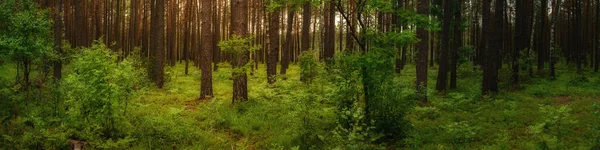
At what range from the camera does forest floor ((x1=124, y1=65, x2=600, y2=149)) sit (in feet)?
26.4

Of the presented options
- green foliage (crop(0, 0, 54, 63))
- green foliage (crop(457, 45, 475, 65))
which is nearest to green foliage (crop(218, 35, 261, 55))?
green foliage (crop(0, 0, 54, 63))

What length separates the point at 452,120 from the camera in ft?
33.9

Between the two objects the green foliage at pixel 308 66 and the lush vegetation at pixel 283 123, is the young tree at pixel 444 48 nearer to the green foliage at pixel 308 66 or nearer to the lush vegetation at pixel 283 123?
the lush vegetation at pixel 283 123

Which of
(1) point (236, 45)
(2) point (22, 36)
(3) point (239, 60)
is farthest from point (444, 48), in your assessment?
(2) point (22, 36)

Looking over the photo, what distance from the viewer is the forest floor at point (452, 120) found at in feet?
26.4

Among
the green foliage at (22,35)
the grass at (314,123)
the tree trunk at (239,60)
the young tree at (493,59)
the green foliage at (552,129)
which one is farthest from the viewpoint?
the young tree at (493,59)

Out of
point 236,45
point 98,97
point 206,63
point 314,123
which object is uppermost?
point 236,45

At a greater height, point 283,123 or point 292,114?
point 292,114

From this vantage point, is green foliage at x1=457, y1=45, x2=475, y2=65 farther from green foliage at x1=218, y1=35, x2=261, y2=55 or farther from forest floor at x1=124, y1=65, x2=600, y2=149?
green foliage at x1=218, y1=35, x2=261, y2=55

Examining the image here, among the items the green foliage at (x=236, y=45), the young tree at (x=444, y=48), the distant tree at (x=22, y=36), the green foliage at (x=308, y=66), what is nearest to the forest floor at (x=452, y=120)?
the green foliage at (x=236, y=45)

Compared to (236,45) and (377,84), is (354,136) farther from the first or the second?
(236,45)

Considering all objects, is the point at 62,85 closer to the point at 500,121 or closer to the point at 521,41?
the point at 500,121

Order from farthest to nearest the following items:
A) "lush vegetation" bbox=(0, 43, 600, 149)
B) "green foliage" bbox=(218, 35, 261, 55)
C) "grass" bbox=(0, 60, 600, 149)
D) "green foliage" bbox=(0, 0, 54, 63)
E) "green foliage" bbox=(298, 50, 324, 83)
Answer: "green foliage" bbox=(298, 50, 324, 83), "green foliage" bbox=(218, 35, 261, 55), "green foliage" bbox=(0, 0, 54, 63), "grass" bbox=(0, 60, 600, 149), "lush vegetation" bbox=(0, 43, 600, 149)

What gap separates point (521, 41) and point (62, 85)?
19822 mm
